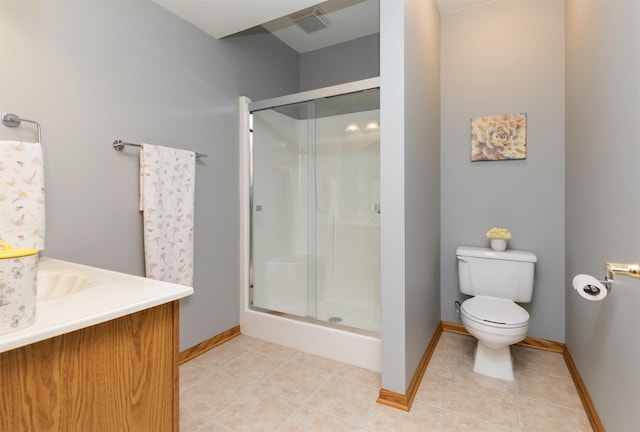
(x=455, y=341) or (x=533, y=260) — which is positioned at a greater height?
(x=533, y=260)

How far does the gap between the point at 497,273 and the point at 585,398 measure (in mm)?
799

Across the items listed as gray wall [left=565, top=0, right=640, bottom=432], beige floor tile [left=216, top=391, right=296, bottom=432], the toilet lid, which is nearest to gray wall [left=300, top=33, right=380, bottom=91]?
gray wall [left=565, top=0, right=640, bottom=432]

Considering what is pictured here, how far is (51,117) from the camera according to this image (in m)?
1.52

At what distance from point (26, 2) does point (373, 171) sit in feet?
7.23

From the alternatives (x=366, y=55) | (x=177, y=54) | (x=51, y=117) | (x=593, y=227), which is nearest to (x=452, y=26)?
(x=366, y=55)

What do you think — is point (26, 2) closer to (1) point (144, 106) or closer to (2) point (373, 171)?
(1) point (144, 106)

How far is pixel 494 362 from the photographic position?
1.99 m

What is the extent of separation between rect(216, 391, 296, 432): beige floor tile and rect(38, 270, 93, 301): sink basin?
940 mm

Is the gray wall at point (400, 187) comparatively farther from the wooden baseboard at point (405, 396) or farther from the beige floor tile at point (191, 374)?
the beige floor tile at point (191, 374)

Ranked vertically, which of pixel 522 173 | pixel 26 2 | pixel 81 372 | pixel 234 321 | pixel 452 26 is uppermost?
pixel 452 26

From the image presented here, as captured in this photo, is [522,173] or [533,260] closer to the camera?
[533,260]

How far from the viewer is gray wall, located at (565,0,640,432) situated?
1.12 m

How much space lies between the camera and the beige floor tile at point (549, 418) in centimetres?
151

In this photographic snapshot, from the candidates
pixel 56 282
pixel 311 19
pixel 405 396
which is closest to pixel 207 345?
pixel 56 282
